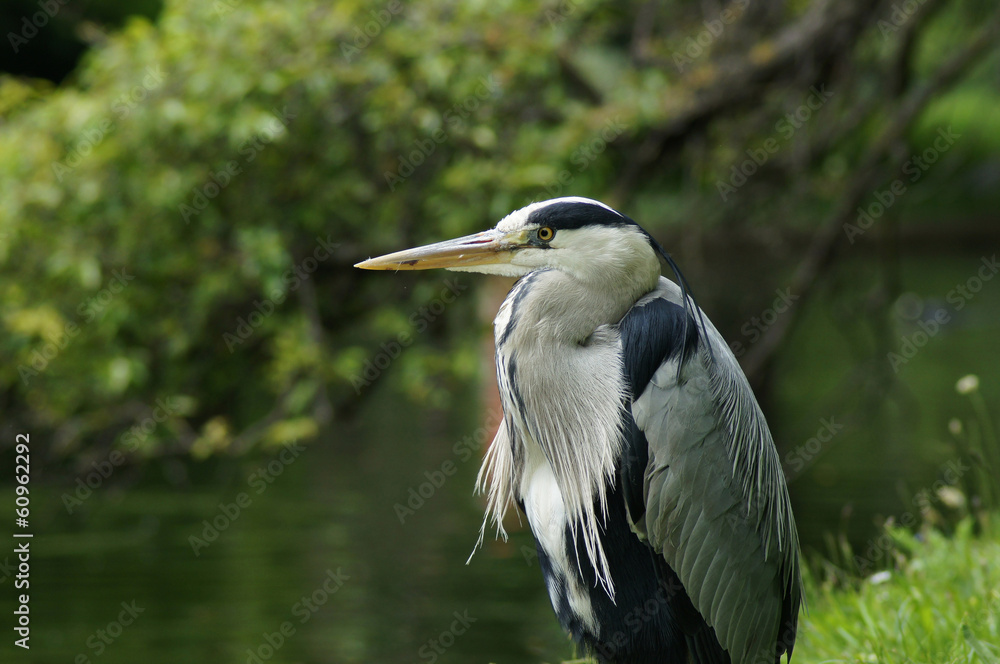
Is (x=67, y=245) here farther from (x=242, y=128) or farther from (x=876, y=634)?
(x=876, y=634)

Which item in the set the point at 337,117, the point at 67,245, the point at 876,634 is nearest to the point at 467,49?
the point at 337,117

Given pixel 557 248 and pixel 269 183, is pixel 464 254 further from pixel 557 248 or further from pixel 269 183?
pixel 269 183

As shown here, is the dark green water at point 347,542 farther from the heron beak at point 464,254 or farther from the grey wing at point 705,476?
the heron beak at point 464,254

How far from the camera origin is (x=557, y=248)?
2.90 m

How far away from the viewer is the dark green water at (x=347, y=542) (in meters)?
5.85

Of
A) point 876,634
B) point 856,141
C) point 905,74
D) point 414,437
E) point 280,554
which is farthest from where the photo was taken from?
point 414,437

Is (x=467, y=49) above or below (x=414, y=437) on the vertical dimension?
above

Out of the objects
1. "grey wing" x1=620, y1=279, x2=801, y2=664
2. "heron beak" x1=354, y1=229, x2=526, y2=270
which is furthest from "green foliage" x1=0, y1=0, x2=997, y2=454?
"grey wing" x1=620, y1=279, x2=801, y2=664

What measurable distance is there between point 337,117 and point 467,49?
0.72 m

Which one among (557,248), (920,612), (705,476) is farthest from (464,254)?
(920,612)

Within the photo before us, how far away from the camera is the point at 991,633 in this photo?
3248 mm

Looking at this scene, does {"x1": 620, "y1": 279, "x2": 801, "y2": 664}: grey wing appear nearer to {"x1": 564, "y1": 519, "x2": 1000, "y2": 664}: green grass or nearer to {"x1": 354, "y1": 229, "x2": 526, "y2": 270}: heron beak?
{"x1": 354, "y1": 229, "x2": 526, "y2": 270}: heron beak

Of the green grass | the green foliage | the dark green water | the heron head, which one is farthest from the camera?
the dark green water

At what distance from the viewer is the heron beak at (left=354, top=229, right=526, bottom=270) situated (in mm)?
2928
